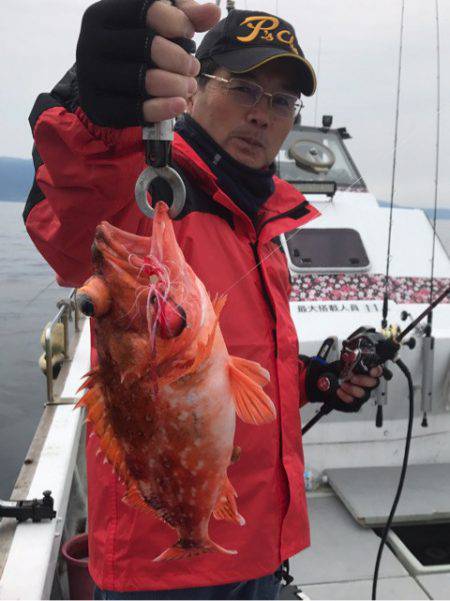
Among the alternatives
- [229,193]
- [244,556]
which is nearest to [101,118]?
[229,193]

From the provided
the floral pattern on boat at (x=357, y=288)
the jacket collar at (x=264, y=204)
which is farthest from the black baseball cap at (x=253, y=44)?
the floral pattern on boat at (x=357, y=288)

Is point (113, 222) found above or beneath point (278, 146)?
beneath

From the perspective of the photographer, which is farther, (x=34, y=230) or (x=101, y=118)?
(x=34, y=230)

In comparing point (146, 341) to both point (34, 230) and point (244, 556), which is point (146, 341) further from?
point (244, 556)

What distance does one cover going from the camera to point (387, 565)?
143 inches

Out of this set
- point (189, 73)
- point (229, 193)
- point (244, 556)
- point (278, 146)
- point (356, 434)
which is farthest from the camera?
point (356, 434)

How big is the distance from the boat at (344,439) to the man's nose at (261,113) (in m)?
1.61

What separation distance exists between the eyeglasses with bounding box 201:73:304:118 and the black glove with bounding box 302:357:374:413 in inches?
40.3

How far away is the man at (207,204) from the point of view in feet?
3.59

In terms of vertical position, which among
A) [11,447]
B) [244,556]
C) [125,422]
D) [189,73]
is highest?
[189,73]

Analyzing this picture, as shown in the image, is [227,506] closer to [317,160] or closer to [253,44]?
[253,44]

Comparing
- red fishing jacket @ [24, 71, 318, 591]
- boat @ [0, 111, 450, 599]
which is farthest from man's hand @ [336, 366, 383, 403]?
boat @ [0, 111, 450, 599]

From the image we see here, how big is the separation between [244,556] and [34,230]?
1.16 metres

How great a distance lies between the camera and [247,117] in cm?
202
